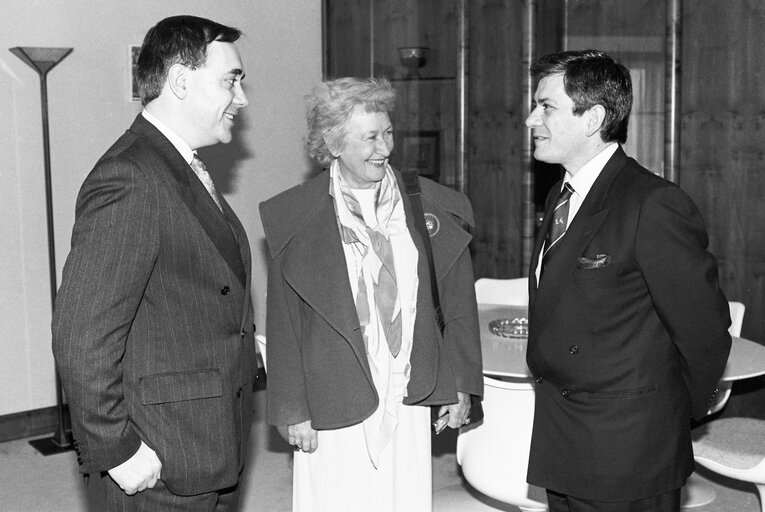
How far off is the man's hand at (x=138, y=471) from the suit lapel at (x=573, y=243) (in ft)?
3.54

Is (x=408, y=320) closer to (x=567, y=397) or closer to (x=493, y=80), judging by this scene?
(x=567, y=397)

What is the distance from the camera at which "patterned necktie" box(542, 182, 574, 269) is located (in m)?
2.67

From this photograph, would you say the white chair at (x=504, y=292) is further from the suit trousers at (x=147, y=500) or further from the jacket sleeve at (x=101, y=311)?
the jacket sleeve at (x=101, y=311)

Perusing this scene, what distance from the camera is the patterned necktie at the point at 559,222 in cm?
267

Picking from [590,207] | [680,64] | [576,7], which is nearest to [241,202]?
[576,7]

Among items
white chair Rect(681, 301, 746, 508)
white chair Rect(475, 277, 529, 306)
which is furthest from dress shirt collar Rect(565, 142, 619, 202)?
white chair Rect(475, 277, 529, 306)

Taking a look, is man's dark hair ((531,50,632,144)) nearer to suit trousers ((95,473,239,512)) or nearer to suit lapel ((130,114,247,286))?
suit lapel ((130,114,247,286))

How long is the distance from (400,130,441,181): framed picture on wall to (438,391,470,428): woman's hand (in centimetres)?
285

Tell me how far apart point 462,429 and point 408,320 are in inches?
Answer: 22.1

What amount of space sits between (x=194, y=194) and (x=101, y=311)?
1.24ft

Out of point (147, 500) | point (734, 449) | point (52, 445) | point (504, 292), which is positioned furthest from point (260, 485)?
point (147, 500)

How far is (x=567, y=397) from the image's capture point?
2605 mm

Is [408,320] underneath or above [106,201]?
underneath

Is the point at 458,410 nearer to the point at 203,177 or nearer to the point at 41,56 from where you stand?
the point at 203,177
